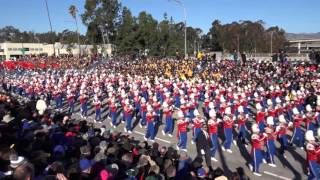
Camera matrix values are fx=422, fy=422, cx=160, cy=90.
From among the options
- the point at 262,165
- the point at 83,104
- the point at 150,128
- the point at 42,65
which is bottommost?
the point at 262,165

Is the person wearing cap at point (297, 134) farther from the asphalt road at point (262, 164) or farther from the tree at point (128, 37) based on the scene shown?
the tree at point (128, 37)

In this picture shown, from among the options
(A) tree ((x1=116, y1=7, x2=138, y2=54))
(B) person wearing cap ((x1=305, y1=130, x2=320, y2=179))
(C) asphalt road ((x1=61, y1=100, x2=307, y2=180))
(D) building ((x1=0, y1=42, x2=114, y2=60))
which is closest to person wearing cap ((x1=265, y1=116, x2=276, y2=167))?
(C) asphalt road ((x1=61, y1=100, x2=307, y2=180))

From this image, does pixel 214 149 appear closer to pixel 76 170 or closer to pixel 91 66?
pixel 76 170

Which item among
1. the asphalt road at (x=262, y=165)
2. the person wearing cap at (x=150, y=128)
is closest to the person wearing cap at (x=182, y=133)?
the asphalt road at (x=262, y=165)

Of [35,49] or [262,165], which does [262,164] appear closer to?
[262,165]

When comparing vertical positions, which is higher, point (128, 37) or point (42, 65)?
point (128, 37)

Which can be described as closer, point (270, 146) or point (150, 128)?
point (270, 146)

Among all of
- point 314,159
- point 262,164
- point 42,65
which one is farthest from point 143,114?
point 42,65

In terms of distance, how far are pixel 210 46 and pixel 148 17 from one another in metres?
36.9

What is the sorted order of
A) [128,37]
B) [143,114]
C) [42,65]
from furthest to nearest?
[128,37] → [42,65] → [143,114]

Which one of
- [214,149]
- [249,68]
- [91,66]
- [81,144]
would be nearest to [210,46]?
[91,66]

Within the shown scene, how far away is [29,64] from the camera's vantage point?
50219 mm

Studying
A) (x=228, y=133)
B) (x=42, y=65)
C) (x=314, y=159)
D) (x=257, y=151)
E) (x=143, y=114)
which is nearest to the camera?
(x=314, y=159)

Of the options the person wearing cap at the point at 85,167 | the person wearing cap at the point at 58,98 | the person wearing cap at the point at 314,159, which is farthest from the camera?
the person wearing cap at the point at 58,98
